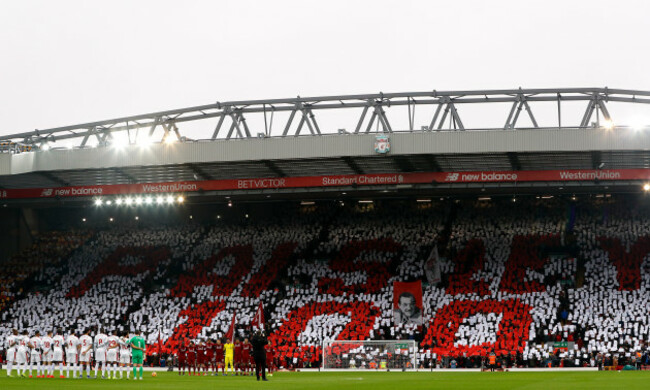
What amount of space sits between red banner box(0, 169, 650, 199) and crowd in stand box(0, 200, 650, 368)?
6.78 m

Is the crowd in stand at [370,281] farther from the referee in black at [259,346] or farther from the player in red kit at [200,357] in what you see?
the referee in black at [259,346]

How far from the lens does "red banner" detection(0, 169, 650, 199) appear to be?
47.4 m

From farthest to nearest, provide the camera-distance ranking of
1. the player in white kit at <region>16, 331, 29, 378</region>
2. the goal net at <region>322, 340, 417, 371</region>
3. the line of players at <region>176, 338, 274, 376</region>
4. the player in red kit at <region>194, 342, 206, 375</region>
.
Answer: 1. the goal net at <region>322, 340, 417, 371</region>
2. the player in red kit at <region>194, 342, 206, 375</region>
3. the line of players at <region>176, 338, 274, 376</region>
4. the player in white kit at <region>16, 331, 29, 378</region>

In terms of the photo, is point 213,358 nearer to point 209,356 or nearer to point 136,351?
point 209,356

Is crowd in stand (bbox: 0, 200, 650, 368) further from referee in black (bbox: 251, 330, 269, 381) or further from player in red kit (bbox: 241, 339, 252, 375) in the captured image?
referee in black (bbox: 251, 330, 269, 381)

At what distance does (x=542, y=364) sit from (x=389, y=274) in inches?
505

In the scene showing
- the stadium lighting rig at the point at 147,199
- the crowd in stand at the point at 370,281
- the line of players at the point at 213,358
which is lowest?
the line of players at the point at 213,358

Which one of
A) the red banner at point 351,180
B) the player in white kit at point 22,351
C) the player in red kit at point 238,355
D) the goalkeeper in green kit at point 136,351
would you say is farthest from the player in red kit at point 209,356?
the red banner at point 351,180

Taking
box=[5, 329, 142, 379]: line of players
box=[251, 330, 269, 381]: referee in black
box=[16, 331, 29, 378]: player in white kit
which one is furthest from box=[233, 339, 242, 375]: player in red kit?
box=[16, 331, 29, 378]: player in white kit

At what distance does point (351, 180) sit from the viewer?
49.8 meters

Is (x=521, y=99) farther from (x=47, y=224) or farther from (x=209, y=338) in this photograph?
(x=47, y=224)

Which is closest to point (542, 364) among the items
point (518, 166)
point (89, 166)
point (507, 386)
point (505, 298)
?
point (505, 298)

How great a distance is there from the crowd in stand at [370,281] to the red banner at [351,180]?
6.78 m

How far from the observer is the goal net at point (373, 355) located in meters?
43.3
